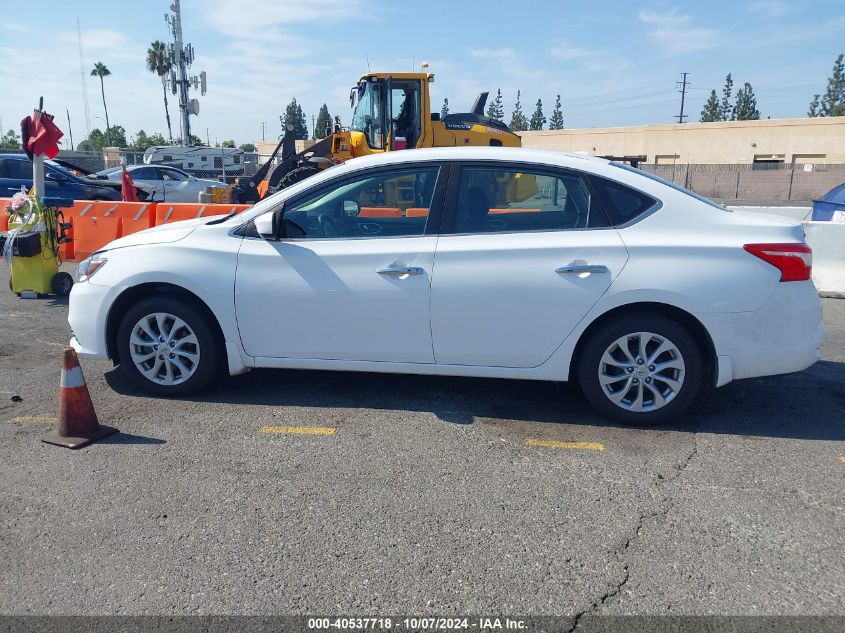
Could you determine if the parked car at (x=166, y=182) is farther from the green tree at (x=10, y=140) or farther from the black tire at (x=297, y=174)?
the green tree at (x=10, y=140)

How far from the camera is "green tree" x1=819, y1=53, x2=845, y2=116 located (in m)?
95.4

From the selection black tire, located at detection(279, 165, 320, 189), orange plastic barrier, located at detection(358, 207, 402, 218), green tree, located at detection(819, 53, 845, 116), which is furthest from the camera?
green tree, located at detection(819, 53, 845, 116)

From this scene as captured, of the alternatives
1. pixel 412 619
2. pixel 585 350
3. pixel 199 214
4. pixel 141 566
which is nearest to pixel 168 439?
pixel 141 566

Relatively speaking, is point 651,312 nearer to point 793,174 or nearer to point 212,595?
point 212,595

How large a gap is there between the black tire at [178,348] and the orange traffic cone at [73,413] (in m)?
0.65

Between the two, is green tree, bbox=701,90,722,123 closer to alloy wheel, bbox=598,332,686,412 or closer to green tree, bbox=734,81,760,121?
green tree, bbox=734,81,760,121

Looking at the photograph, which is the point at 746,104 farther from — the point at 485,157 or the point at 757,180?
the point at 485,157

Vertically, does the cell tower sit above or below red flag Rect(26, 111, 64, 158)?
above

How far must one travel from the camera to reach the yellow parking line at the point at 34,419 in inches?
178

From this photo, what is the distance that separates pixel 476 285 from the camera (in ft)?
14.4

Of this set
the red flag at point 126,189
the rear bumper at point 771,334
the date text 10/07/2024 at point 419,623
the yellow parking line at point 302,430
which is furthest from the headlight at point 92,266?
the red flag at point 126,189

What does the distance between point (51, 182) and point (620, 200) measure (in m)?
16.0

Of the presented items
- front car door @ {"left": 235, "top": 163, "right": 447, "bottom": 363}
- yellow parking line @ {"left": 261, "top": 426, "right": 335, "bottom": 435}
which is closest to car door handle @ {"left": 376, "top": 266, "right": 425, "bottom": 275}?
front car door @ {"left": 235, "top": 163, "right": 447, "bottom": 363}

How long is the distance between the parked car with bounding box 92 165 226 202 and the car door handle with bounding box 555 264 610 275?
18017 mm
